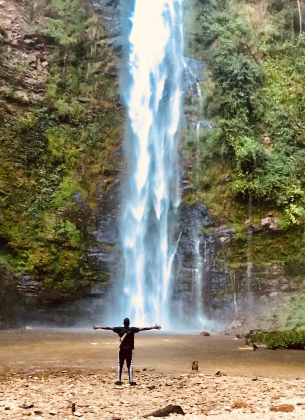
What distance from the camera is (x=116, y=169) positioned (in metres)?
22.6

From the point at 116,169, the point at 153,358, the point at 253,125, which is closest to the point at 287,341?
the point at 153,358

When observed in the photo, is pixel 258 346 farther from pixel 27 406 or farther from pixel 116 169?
pixel 116 169

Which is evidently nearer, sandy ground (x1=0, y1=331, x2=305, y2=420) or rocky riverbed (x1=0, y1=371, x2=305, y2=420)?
rocky riverbed (x1=0, y1=371, x2=305, y2=420)

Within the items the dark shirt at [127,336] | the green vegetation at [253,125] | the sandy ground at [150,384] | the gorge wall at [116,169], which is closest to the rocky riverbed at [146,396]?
the sandy ground at [150,384]

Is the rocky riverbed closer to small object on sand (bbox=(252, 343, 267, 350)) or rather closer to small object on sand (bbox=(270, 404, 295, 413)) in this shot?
small object on sand (bbox=(270, 404, 295, 413))

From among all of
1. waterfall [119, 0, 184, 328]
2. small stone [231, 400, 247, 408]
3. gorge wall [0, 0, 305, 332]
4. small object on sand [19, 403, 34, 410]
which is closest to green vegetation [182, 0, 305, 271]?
gorge wall [0, 0, 305, 332]

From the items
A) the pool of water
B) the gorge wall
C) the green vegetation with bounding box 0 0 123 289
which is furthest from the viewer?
the green vegetation with bounding box 0 0 123 289

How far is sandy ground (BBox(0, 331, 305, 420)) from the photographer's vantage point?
191 inches

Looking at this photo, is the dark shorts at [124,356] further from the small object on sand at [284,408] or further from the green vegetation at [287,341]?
the green vegetation at [287,341]

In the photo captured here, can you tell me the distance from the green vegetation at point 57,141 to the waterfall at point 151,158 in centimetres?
128

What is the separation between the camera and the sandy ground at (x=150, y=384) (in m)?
4.86

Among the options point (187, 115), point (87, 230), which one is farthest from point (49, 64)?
point (87, 230)

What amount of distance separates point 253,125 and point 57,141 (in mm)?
9707

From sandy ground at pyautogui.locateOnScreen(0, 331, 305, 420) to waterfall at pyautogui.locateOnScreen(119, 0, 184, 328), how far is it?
990cm
